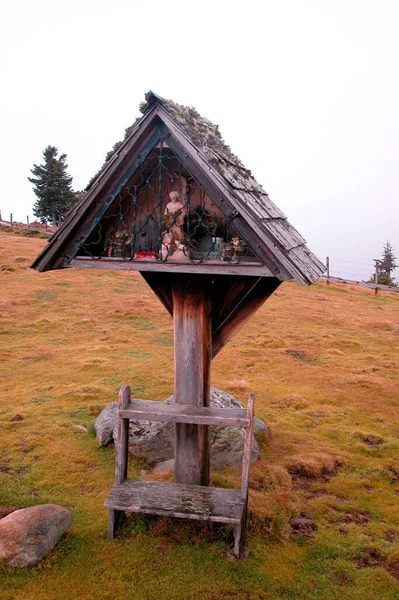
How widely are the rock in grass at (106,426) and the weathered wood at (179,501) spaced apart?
9.77 ft

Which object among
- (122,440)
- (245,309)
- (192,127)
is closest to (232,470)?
(122,440)

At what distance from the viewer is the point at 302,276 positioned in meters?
5.24

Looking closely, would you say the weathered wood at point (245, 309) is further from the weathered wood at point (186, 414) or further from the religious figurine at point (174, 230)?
the religious figurine at point (174, 230)

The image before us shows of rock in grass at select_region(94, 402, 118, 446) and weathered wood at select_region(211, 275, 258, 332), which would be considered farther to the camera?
rock in grass at select_region(94, 402, 118, 446)

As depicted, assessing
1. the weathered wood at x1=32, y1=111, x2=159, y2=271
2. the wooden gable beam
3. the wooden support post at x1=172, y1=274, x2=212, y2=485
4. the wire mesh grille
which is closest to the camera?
the wooden gable beam

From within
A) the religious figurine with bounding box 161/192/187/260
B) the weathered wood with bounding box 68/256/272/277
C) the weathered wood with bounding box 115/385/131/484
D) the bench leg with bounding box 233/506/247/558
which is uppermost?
the religious figurine with bounding box 161/192/187/260

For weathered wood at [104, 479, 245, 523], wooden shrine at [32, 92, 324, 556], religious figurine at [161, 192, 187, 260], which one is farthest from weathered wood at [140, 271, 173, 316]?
weathered wood at [104, 479, 245, 523]

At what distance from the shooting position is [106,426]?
1030 cm

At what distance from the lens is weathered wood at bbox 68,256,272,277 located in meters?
5.60

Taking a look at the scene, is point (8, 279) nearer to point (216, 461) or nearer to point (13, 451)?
point (13, 451)

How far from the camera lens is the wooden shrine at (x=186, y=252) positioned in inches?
224

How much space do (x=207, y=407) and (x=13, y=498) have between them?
12.5ft

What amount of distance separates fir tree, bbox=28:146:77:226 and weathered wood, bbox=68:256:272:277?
50076 mm

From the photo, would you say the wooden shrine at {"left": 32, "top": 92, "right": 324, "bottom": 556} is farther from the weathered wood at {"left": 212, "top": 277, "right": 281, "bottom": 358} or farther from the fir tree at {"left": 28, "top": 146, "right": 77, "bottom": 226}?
the fir tree at {"left": 28, "top": 146, "right": 77, "bottom": 226}
